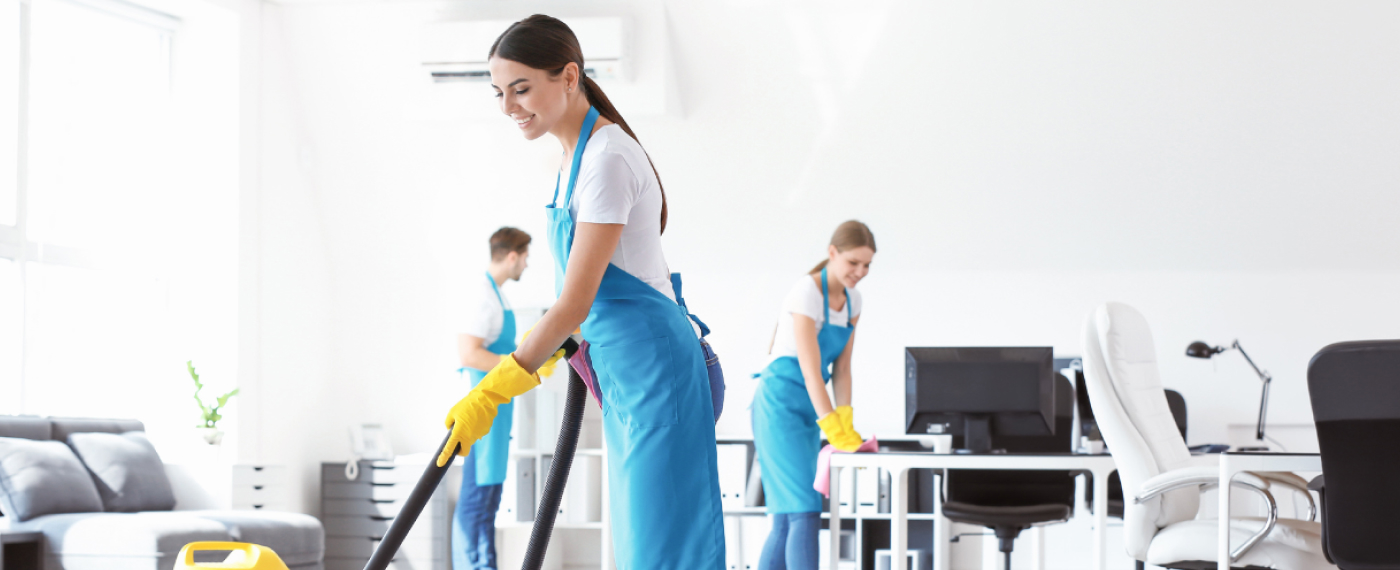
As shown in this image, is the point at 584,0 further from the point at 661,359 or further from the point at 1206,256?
the point at 661,359

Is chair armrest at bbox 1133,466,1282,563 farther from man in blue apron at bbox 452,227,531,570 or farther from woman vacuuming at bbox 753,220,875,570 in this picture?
man in blue apron at bbox 452,227,531,570

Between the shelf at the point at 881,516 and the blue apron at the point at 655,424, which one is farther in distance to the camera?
the shelf at the point at 881,516

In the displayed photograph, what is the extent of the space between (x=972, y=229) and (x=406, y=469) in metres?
2.78

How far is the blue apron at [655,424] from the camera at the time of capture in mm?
1760

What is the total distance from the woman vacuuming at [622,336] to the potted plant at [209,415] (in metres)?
3.64

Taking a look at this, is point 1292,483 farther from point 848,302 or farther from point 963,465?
point 848,302

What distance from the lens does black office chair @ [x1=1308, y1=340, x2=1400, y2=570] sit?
2303 millimetres

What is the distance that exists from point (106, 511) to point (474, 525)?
1.32m

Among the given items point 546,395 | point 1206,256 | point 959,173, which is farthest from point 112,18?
point 1206,256

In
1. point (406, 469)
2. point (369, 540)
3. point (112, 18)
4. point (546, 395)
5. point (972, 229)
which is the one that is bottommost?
point (369, 540)

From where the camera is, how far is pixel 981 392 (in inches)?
153

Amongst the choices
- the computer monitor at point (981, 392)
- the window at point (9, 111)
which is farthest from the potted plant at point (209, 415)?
the computer monitor at point (981, 392)

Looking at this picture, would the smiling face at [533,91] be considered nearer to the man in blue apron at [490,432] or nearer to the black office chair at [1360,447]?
the black office chair at [1360,447]

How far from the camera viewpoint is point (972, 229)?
5.55 metres
